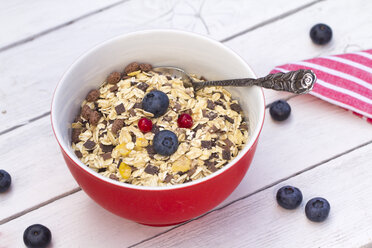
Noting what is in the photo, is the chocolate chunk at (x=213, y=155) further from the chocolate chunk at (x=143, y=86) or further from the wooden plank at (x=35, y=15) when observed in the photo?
the wooden plank at (x=35, y=15)

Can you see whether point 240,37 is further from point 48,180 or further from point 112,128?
point 48,180

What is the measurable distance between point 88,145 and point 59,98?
0.11 m

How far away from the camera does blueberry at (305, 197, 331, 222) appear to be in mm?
1066

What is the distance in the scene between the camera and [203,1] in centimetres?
143

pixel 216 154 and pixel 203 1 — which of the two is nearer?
pixel 216 154

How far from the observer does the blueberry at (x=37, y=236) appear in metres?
1.04

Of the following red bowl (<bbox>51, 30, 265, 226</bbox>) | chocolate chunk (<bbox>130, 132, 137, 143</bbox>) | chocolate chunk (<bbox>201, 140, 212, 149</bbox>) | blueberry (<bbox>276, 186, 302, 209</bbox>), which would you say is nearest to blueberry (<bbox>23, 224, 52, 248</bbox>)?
red bowl (<bbox>51, 30, 265, 226</bbox>)

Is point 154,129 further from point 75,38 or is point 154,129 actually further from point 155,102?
point 75,38

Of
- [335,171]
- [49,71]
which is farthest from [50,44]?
[335,171]

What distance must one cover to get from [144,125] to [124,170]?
0.10 m

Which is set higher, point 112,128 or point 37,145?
point 112,128

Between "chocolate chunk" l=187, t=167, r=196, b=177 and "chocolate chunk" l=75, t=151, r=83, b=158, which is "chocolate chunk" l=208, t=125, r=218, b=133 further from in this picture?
"chocolate chunk" l=75, t=151, r=83, b=158

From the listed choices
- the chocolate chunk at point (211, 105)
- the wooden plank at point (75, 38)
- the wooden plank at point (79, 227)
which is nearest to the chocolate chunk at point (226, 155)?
the chocolate chunk at point (211, 105)

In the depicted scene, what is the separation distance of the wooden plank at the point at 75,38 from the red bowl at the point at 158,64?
0.80 ft
